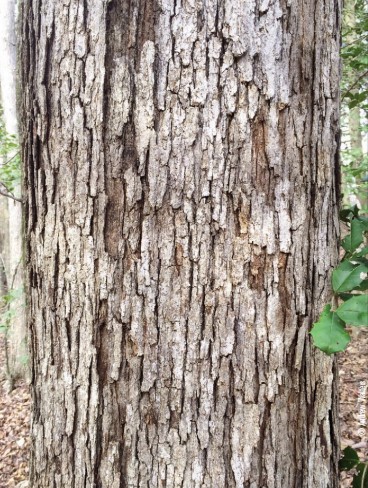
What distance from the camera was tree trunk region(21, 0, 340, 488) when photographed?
3.11 feet

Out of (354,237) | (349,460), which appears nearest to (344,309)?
(354,237)

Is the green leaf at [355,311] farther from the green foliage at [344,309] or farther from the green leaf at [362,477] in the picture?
the green leaf at [362,477]

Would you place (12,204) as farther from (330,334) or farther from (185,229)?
(330,334)

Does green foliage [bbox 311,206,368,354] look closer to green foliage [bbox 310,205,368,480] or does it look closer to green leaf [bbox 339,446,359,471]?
green foliage [bbox 310,205,368,480]

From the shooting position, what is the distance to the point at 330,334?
3.05 ft

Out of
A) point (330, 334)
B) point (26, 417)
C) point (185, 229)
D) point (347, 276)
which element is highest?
point (185, 229)

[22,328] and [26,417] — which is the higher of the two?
[22,328]

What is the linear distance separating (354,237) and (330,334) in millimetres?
352

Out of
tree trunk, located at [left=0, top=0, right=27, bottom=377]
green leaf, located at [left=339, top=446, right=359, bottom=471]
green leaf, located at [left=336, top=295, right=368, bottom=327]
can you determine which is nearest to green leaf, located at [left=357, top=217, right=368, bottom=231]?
green leaf, located at [left=336, top=295, right=368, bottom=327]

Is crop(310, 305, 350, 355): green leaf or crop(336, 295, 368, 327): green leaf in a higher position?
crop(336, 295, 368, 327): green leaf

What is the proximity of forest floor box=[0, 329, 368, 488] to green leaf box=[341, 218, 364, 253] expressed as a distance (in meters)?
2.55

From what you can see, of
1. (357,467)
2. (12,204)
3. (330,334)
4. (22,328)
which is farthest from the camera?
(12,204)

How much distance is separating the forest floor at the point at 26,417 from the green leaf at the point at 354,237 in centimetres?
255

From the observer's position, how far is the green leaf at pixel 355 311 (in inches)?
37.6
